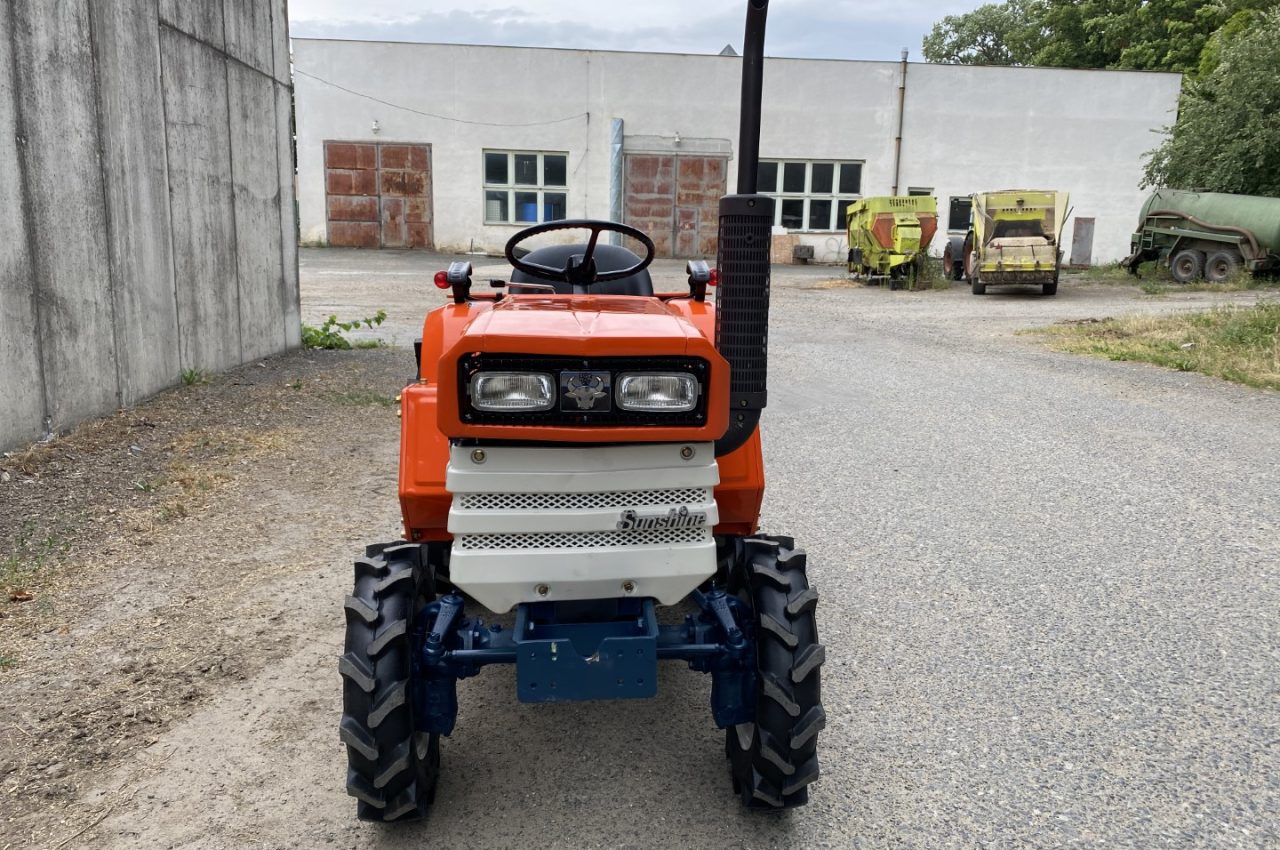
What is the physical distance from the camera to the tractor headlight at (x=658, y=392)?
7.93 feet

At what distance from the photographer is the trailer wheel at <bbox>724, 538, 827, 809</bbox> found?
2619 millimetres

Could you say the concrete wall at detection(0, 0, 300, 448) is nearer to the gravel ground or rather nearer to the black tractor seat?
the gravel ground

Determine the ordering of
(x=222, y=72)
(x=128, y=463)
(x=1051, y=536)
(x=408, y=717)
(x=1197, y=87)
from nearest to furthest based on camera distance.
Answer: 1. (x=408, y=717)
2. (x=1051, y=536)
3. (x=128, y=463)
4. (x=222, y=72)
5. (x=1197, y=87)

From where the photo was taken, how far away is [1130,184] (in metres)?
30.2

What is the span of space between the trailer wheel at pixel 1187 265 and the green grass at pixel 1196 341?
7738mm

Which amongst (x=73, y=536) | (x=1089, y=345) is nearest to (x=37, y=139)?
(x=73, y=536)

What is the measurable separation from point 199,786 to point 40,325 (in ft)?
13.9

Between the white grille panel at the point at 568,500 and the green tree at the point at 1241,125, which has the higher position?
the green tree at the point at 1241,125

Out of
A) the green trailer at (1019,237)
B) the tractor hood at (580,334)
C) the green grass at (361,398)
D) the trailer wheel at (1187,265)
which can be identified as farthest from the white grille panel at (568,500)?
the trailer wheel at (1187,265)

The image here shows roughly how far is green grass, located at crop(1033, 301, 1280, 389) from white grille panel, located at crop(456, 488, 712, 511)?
9161mm

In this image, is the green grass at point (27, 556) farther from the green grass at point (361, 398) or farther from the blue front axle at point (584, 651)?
the green grass at point (361, 398)

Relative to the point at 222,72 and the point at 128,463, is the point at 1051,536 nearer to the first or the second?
the point at 128,463

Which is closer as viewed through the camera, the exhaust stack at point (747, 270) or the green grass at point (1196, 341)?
the exhaust stack at point (747, 270)

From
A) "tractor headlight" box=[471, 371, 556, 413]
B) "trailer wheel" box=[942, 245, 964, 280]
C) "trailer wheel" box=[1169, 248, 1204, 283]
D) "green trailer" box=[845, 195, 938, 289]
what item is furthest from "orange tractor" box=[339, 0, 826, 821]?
"trailer wheel" box=[1169, 248, 1204, 283]
